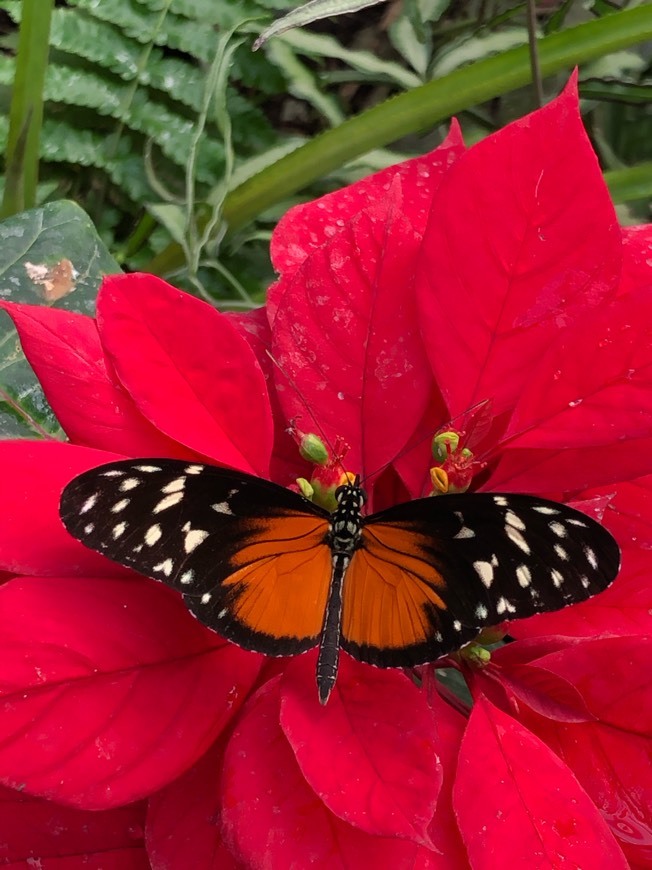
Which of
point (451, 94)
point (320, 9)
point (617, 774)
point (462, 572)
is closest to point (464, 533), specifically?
point (462, 572)

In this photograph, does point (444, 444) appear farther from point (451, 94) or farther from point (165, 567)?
point (451, 94)

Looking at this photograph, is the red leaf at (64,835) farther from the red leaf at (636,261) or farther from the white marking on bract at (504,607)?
the red leaf at (636,261)

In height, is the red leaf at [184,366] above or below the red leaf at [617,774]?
above

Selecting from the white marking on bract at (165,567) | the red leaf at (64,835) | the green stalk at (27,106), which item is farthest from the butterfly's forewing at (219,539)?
the green stalk at (27,106)

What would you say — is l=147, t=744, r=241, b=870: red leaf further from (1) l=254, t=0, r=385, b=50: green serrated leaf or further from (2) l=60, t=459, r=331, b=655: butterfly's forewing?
(1) l=254, t=0, r=385, b=50: green serrated leaf

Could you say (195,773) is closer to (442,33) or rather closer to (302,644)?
(302,644)

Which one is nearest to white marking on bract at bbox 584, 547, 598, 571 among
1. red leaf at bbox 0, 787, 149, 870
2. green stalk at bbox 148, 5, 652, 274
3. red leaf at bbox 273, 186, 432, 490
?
red leaf at bbox 273, 186, 432, 490
